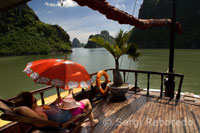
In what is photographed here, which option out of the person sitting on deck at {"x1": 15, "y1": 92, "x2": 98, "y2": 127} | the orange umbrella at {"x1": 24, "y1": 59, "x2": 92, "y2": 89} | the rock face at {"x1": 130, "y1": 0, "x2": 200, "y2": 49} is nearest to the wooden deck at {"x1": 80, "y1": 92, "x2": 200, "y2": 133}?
the person sitting on deck at {"x1": 15, "y1": 92, "x2": 98, "y2": 127}

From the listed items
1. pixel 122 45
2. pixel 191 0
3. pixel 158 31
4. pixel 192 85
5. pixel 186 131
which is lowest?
pixel 192 85

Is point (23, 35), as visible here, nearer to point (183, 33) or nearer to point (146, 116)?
point (146, 116)

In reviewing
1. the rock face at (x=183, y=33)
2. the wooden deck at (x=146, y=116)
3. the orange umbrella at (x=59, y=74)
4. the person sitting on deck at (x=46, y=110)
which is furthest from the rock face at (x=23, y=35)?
the person sitting on deck at (x=46, y=110)

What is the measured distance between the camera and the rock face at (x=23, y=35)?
55844 mm

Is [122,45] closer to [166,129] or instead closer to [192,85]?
[166,129]

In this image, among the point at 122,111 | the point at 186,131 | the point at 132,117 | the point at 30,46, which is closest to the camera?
the point at 186,131

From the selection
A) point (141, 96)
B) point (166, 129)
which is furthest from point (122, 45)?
point (166, 129)

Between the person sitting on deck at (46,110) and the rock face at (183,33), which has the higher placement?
the rock face at (183,33)

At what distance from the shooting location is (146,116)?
3252 mm

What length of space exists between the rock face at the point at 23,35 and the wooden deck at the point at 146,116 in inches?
2243

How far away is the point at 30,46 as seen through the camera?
200 feet

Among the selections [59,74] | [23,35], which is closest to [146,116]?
[59,74]

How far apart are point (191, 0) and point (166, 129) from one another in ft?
325

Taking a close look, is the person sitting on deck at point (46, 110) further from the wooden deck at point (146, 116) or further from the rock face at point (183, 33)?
the rock face at point (183, 33)
